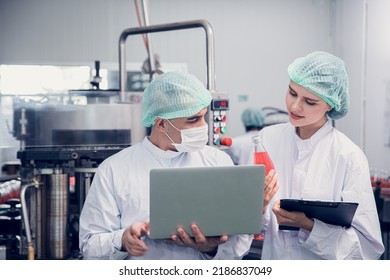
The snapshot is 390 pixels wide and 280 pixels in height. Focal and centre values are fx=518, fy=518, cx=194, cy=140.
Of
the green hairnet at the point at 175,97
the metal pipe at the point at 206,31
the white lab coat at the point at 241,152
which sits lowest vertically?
the white lab coat at the point at 241,152

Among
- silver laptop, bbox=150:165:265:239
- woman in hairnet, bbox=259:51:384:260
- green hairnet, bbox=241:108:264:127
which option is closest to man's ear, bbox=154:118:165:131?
silver laptop, bbox=150:165:265:239

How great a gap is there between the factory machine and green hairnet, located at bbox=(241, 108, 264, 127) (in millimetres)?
1176

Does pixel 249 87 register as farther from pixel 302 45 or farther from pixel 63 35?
pixel 63 35

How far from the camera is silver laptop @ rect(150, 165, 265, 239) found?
1.12 metres

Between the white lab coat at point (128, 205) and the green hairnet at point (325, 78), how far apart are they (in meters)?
0.29

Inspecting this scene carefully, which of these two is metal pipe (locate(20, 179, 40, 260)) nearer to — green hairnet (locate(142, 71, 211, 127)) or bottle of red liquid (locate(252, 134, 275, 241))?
green hairnet (locate(142, 71, 211, 127))

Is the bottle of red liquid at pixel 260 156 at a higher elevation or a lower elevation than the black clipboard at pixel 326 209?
higher

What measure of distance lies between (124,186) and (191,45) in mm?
1527

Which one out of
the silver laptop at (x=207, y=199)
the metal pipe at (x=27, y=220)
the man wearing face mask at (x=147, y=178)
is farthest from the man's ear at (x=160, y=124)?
the metal pipe at (x=27, y=220)

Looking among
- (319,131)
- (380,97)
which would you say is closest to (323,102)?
(319,131)

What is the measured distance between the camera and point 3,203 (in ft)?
5.68

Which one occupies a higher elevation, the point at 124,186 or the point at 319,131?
the point at 319,131

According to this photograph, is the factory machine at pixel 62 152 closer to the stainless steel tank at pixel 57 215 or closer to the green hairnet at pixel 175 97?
the stainless steel tank at pixel 57 215

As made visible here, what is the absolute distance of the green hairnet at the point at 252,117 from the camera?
2.80 m
